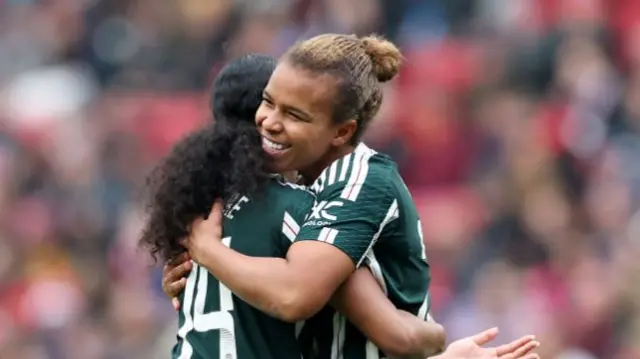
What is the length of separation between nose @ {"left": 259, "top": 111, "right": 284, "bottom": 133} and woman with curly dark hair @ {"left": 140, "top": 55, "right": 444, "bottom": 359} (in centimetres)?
5

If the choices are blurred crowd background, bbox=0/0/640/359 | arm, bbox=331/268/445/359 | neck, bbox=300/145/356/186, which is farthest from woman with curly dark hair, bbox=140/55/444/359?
blurred crowd background, bbox=0/0/640/359

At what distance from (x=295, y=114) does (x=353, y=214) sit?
1.10 ft

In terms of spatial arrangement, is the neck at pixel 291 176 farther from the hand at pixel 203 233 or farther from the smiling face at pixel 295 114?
the hand at pixel 203 233

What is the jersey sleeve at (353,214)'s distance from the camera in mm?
4113

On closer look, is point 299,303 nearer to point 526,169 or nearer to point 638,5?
point 526,169

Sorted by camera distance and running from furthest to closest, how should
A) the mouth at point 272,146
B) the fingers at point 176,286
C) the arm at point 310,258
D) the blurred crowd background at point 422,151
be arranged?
the blurred crowd background at point 422,151 < the fingers at point 176,286 < the mouth at point 272,146 < the arm at point 310,258

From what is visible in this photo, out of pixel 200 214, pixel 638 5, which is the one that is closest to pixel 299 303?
pixel 200 214

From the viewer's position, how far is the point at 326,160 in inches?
173

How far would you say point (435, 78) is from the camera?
947cm

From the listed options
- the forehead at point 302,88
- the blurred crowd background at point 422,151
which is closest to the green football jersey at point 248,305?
the forehead at point 302,88

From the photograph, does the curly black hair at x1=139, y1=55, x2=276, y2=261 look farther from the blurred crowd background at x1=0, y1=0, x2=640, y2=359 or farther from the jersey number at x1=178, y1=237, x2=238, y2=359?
the blurred crowd background at x1=0, y1=0, x2=640, y2=359

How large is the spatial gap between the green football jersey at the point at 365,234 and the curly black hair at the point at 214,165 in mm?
210

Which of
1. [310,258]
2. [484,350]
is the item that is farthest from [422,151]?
[310,258]

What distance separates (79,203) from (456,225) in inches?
96.2
